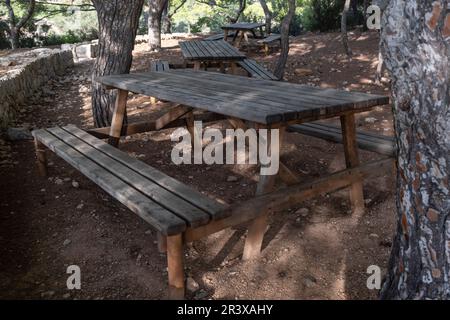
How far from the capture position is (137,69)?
873 centimetres

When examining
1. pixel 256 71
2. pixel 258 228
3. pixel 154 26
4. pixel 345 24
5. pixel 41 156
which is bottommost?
pixel 258 228

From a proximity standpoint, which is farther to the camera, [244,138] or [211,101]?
[244,138]

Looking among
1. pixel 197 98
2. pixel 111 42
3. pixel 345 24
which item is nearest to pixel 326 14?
pixel 345 24

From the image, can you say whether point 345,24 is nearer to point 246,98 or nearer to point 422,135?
point 246,98

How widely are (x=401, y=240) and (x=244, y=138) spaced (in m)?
2.98

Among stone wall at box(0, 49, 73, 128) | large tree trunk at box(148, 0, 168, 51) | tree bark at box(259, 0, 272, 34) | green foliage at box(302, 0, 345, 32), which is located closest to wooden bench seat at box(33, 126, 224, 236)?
stone wall at box(0, 49, 73, 128)

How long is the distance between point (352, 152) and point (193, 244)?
4.14ft

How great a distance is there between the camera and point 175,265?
2.08m

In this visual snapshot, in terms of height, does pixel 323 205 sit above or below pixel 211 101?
below

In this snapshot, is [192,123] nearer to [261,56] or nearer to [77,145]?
[77,145]

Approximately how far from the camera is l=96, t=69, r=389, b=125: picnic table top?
235cm

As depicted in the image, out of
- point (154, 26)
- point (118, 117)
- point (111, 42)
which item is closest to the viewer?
point (118, 117)

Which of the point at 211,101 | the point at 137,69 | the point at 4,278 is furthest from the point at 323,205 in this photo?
the point at 137,69

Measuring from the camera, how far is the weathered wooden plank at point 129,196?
1951 millimetres
